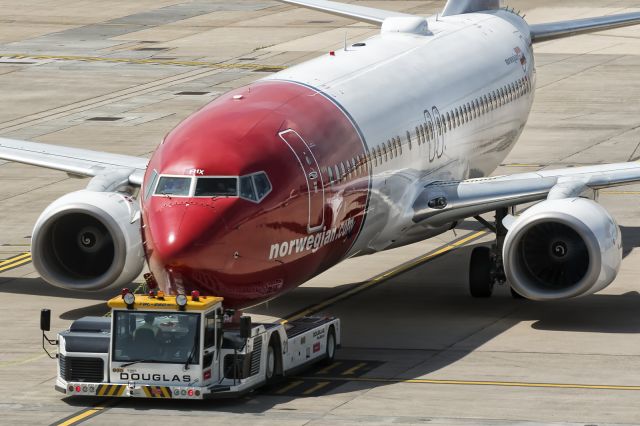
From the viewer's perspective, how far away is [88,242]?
38.3 m

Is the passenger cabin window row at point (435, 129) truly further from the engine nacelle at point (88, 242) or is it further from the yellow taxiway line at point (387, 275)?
the engine nacelle at point (88, 242)

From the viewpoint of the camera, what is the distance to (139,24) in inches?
3524

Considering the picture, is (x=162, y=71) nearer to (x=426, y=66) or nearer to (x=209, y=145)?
(x=426, y=66)

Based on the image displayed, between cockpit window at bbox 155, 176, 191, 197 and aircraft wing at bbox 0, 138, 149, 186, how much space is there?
8.76 metres

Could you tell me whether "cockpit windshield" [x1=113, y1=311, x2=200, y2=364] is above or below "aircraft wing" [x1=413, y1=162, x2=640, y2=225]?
below

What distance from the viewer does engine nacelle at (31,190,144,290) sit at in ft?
122

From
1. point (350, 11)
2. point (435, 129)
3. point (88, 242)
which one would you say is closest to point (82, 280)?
point (88, 242)

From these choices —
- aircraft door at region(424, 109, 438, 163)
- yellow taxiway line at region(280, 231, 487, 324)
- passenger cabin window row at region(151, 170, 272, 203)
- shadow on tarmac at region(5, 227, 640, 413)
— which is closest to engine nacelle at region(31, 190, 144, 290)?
shadow on tarmac at region(5, 227, 640, 413)

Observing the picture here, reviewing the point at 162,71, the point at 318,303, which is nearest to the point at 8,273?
the point at 318,303

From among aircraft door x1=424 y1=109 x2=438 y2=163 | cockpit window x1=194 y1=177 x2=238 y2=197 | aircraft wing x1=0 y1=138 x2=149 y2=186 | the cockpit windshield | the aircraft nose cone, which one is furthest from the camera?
aircraft wing x1=0 y1=138 x2=149 y2=186

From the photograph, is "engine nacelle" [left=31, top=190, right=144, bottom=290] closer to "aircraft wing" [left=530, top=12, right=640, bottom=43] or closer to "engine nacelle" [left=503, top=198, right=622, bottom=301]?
"engine nacelle" [left=503, top=198, right=622, bottom=301]

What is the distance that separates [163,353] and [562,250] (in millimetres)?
10093

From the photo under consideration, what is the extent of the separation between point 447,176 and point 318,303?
474 centimetres

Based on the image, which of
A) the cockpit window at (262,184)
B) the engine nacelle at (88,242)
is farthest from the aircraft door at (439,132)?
the cockpit window at (262,184)
